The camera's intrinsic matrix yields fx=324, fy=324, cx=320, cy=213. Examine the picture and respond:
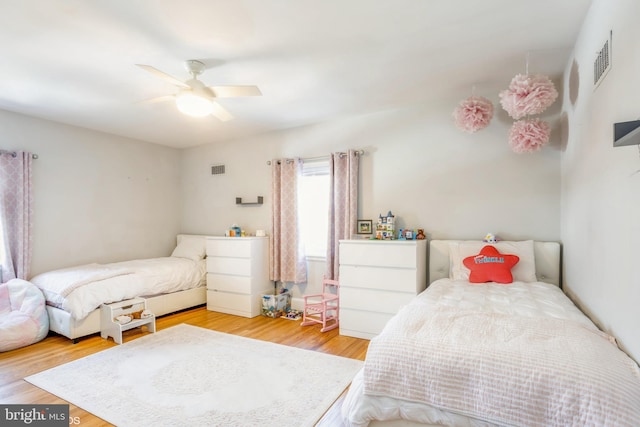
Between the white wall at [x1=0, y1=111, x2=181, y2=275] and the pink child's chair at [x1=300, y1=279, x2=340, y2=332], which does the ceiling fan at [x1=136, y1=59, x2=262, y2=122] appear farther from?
the white wall at [x1=0, y1=111, x2=181, y2=275]

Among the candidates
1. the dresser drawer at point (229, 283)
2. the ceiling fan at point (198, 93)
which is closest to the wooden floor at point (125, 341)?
the dresser drawer at point (229, 283)

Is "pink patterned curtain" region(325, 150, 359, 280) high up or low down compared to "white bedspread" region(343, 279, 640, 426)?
up

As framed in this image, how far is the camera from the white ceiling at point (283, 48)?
6.10 ft

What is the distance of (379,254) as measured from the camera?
3154mm

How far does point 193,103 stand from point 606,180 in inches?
104

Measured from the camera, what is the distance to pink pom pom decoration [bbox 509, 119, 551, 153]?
101 inches

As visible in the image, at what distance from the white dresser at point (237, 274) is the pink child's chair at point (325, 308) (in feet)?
2.29

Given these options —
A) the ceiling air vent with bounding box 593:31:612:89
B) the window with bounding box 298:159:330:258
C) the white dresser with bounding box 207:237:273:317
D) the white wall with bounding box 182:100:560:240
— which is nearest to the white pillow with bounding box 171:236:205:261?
the white dresser with bounding box 207:237:273:317

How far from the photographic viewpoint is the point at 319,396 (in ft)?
7.09

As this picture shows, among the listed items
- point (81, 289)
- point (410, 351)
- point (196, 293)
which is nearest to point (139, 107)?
point (81, 289)

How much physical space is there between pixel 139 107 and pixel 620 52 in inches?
151

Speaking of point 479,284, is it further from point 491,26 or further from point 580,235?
point 491,26

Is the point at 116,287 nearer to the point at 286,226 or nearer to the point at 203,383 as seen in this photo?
the point at 203,383

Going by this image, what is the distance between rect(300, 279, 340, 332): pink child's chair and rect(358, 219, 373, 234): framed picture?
653mm
